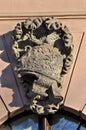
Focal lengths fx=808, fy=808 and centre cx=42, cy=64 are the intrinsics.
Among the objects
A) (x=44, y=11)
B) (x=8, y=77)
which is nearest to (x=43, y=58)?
(x=8, y=77)

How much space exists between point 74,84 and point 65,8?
1044 mm

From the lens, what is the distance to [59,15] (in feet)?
→ 34.3

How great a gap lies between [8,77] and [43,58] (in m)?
0.54

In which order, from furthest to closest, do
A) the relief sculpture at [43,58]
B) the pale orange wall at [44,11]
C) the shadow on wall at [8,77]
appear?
the pale orange wall at [44,11] < the shadow on wall at [8,77] < the relief sculpture at [43,58]

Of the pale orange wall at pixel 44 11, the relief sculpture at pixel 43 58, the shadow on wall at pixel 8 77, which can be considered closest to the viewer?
the relief sculpture at pixel 43 58

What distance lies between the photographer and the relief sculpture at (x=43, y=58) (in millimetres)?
9945

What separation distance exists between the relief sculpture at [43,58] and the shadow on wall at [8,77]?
142 mm

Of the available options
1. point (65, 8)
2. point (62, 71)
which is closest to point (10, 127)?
point (62, 71)

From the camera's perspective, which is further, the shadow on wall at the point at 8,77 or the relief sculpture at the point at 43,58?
the shadow on wall at the point at 8,77

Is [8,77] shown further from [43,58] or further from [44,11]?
[44,11]

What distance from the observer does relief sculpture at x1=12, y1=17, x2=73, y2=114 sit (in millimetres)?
9945

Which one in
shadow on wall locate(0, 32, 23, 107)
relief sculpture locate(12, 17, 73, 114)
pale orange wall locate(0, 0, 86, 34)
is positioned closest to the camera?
relief sculpture locate(12, 17, 73, 114)

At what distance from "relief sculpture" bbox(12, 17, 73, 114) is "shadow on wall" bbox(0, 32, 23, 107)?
0.47 ft

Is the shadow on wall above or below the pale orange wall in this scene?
below
